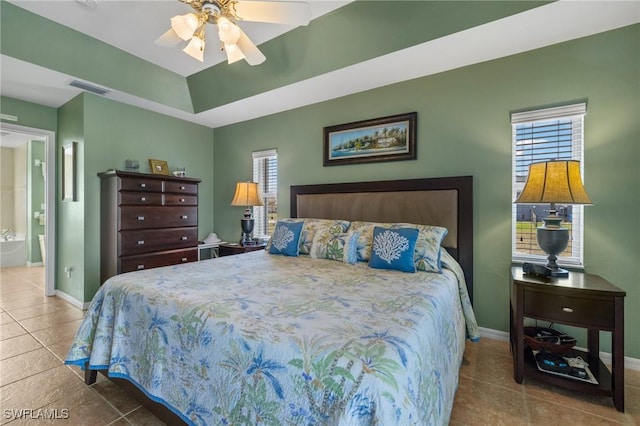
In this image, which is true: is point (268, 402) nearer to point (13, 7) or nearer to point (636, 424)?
point (636, 424)

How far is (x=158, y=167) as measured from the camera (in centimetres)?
401

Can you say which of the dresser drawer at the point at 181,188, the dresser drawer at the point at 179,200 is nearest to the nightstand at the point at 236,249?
the dresser drawer at the point at 179,200

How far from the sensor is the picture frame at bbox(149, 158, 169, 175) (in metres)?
3.95

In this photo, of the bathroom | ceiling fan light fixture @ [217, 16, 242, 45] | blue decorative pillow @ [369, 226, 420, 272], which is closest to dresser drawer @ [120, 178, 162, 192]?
ceiling fan light fixture @ [217, 16, 242, 45]

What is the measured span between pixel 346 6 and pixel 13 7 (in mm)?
2862

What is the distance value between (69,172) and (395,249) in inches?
158

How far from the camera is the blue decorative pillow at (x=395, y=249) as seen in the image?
7.07 ft

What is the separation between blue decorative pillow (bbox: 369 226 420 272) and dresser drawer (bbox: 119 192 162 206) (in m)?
2.76

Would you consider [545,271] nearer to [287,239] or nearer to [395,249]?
[395,249]

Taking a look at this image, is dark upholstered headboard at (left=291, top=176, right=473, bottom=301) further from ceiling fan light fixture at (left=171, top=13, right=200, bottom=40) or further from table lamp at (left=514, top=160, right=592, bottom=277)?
ceiling fan light fixture at (left=171, top=13, right=200, bottom=40)

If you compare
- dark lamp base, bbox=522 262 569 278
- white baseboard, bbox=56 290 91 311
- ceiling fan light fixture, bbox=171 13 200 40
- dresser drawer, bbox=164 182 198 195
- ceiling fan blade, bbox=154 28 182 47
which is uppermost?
ceiling fan blade, bbox=154 28 182 47

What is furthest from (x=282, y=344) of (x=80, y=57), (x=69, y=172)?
(x=69, y=172)

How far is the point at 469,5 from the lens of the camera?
2.07 metres

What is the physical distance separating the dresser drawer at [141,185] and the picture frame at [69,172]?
774mm
